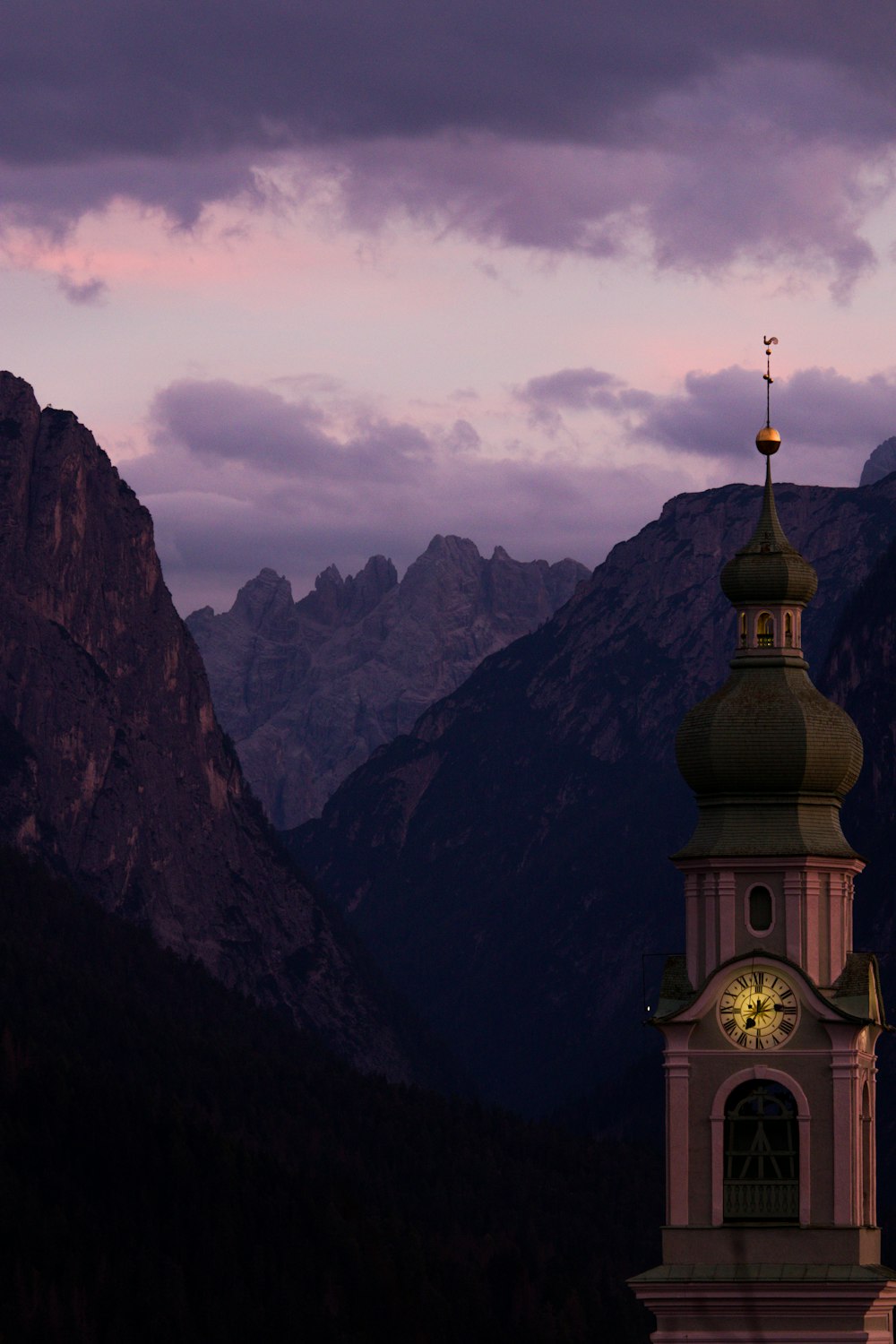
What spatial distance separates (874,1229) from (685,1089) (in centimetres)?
736

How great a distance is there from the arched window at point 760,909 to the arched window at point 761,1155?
4.74m

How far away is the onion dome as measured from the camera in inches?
5079

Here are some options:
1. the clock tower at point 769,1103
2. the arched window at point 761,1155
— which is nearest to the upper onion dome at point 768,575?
the clock tower at point 769,1103

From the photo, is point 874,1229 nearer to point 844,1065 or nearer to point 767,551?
point 844,1065

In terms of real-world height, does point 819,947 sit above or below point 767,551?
below

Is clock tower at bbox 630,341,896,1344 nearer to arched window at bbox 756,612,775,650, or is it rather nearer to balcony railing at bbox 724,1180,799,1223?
balcony railing at bbox 724,1180,799,1223

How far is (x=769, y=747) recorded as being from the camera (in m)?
131

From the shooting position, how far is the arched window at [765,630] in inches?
5261

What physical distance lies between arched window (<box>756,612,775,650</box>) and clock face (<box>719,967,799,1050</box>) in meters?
11.9

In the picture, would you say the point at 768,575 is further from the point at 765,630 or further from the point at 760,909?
the point at 760,909

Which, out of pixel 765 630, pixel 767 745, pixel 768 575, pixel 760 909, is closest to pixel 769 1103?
pixel 760 909

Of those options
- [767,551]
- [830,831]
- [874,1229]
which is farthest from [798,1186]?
[767,551]

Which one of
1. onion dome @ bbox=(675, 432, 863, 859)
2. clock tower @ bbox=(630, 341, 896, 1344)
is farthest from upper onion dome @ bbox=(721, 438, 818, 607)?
clock tower @ bbox=(630, 341, 896, 1344)

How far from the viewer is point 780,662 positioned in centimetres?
13350
